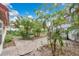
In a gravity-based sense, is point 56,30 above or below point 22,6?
below

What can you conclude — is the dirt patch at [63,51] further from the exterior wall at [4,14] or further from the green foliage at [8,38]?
the exterior wall at [4,14]

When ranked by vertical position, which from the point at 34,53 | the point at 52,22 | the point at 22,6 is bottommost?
the point at 34,53

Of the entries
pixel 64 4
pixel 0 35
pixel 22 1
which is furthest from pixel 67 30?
pixel 0 35

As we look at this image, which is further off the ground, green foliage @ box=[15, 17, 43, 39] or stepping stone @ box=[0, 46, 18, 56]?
green foliage @ box=[15, 17, 43, 39]

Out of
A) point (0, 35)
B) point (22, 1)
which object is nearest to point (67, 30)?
point (22, 1)

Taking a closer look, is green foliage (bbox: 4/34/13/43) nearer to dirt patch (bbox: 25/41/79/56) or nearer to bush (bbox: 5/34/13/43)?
bush (bbox: 5/34/13/43)

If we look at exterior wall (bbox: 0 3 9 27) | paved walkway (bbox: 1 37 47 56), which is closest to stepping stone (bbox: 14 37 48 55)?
paved walkway (bbox: 1 37 47 56)

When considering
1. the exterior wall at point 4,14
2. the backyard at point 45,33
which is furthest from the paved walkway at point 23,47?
the exterior wall at point 4,14

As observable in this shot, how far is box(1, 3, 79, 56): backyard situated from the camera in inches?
78.0

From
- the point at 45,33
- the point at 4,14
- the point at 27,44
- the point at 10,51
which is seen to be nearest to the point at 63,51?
the point at 45,33

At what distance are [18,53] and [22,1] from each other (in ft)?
1.72

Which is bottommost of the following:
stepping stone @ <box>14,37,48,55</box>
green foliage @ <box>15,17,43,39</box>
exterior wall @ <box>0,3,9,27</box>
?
stepping stone @ <box>14,37,48,55</box>

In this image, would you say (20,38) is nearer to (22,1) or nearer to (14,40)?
(14,40)

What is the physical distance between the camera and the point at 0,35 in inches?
77.9
